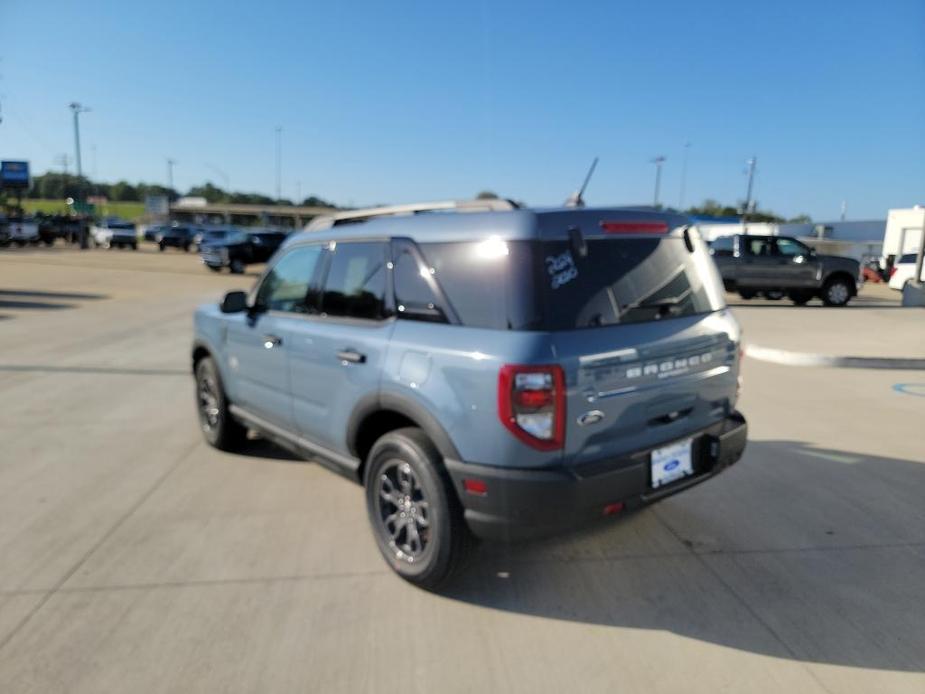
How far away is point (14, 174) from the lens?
6769cm

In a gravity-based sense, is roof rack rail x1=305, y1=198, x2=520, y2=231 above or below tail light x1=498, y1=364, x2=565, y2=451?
above

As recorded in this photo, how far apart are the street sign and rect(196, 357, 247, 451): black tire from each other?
260ft

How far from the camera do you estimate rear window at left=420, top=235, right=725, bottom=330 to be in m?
2.63

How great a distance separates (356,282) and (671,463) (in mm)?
1897

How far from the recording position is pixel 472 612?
9.47ft

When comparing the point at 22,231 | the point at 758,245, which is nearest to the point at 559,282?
the point at 758,245

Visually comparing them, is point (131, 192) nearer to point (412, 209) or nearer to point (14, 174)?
point (14, 174)

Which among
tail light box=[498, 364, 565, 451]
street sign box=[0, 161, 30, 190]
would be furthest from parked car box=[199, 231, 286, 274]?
street sign box=[0, 161, 30, 190]

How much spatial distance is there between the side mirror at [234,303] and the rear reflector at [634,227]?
2.78m

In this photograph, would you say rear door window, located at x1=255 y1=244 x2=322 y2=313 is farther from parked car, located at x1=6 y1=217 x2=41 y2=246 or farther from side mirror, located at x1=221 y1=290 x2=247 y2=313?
parked car, located at x1=6 y1=217 x2=41 y2=246

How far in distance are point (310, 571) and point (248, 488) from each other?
128 cm

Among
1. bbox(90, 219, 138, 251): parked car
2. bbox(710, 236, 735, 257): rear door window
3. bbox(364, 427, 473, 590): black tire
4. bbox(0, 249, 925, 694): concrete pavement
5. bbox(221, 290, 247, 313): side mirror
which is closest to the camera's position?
bbox(0, 249, 925, 694): concrete pavement

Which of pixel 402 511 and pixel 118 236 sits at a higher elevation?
pixel 118 236

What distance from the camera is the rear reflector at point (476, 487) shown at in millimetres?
2639
